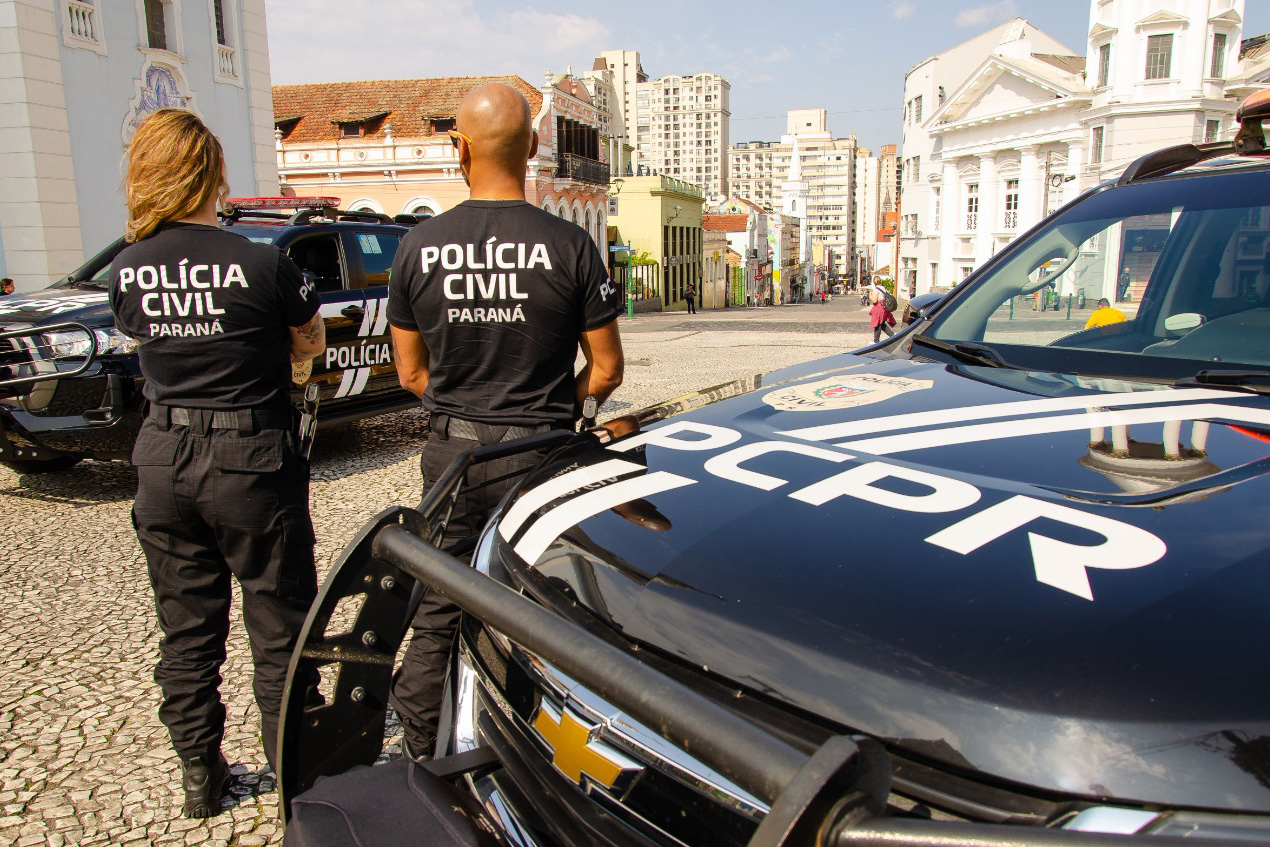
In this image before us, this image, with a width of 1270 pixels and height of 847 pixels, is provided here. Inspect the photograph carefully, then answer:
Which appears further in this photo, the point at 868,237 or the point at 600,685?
the point at 868,237

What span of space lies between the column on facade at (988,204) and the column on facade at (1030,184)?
1706 millimetres

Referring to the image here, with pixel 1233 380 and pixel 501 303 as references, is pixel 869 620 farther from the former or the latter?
pixel 501 303

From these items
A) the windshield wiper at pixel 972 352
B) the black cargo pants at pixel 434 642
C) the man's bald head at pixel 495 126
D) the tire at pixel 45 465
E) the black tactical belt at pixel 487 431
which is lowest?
the tire at pixel 45 465

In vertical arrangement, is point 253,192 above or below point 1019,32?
below

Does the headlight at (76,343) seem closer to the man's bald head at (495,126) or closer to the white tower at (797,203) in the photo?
the man's bald head at (495,126)

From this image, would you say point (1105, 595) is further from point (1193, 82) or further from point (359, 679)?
point (1193, 82)

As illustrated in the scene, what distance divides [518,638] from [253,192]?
20705 mm

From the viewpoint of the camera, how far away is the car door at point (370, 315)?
21.3ft

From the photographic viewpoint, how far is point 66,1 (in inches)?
592

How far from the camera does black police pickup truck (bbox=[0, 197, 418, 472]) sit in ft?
16.4

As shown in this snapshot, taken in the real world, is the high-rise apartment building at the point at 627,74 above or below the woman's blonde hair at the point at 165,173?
above

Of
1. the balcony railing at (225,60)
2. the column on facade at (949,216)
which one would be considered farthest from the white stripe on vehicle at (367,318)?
the column on facade at (949,216)

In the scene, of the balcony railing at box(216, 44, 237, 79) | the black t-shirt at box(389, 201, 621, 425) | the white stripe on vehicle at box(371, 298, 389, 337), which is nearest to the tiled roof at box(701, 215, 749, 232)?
the balcony railing at box(216, 44, 237, 79)

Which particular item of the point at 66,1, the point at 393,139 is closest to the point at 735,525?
the point at 66,1
